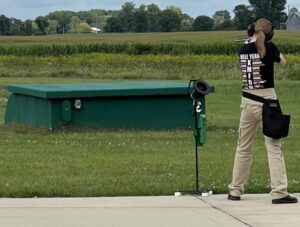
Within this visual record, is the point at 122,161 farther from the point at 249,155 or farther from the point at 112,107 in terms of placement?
the point at 112,107

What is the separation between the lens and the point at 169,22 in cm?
13375

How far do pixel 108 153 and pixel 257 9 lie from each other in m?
66.9

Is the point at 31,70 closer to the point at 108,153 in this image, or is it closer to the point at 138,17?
the point at 108,153

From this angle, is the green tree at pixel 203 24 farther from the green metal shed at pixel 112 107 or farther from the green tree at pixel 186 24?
the green metal shed at pixel 112 107

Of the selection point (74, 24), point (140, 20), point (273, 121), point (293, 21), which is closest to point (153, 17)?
point (140, 20)

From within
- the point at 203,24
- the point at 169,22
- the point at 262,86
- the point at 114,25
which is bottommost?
the point at 114,25

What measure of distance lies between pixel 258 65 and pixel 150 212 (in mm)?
1926

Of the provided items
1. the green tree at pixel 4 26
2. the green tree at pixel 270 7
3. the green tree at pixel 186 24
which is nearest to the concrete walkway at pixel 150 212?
the green tree at pixel 270 7

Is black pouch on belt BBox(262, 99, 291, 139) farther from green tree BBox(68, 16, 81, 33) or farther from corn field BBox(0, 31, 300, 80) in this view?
green tree BBox(68, 16, 81, 33)

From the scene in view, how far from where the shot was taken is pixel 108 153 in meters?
12.4

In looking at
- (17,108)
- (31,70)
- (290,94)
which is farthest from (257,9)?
(17,108)

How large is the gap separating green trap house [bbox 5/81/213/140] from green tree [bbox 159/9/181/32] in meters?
116

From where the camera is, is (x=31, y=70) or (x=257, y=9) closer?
(x=31, y=70)

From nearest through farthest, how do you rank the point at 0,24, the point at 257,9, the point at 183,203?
the point at 183,203 → the point at 257,9 → the point at 0,24
